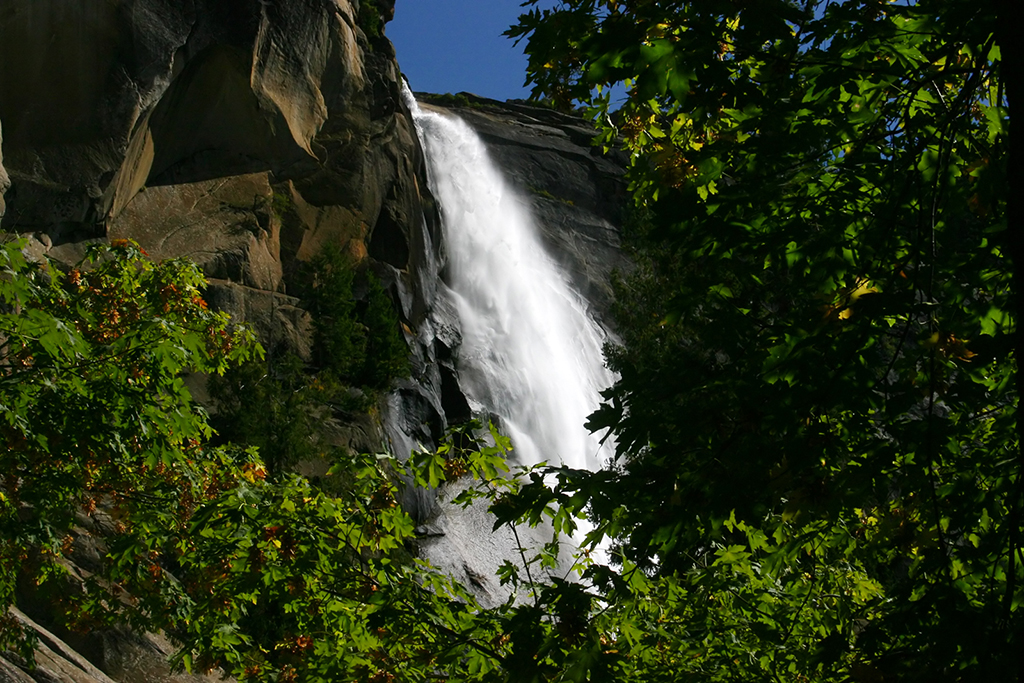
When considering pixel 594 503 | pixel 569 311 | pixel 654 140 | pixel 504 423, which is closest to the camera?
pixel 594 503

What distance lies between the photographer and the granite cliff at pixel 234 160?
18.3 metres

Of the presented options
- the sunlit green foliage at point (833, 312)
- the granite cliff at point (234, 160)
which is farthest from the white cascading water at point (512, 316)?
the sunlit green foliage at point (833, 312)

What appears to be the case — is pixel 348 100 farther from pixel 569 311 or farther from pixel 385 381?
pixel 569 311

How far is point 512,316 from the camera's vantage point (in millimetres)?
30781

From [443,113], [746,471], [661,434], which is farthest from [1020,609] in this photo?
[443,113]

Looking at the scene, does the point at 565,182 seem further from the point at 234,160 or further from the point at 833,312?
the point at 833,312

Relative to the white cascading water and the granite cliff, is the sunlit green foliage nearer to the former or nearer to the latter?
the granite cliff

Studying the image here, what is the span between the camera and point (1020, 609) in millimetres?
2785

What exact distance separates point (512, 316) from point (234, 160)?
10895 mm

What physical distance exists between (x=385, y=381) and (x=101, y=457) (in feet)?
57.8

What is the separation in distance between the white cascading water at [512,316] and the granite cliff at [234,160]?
4.35 ft

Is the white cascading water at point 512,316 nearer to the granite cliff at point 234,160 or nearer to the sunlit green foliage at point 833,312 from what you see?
the granite cliff at point 234,160

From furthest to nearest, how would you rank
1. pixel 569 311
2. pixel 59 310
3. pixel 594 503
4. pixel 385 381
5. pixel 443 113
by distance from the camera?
pixel 443 113
pixel 569 311
pixel 385 381
pixel 59 310
pixel 594 503

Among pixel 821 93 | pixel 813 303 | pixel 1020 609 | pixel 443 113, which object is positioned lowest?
pixel 1020 609
